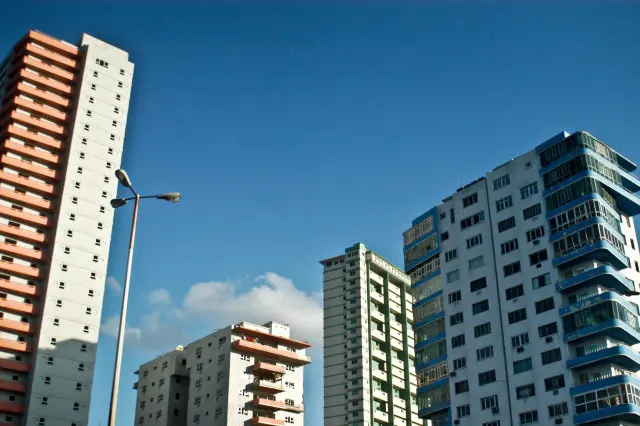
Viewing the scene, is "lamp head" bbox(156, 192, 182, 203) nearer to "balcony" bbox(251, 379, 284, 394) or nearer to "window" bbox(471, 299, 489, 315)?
"window" bbox(471, 299, 489, 315)

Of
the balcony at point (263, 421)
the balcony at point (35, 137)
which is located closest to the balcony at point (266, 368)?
the balcony at point (263, 421)

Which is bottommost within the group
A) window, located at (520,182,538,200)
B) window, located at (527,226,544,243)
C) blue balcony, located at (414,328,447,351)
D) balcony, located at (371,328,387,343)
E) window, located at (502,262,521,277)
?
blue balcony, located at (414,328,447,351)

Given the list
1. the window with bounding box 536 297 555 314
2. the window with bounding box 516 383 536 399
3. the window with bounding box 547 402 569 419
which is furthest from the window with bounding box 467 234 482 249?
the window with bounding box 547 402 569 419

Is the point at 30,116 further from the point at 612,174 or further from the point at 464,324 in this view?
the point at 612,174

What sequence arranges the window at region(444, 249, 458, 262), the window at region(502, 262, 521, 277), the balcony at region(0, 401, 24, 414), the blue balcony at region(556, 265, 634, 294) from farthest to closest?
1. the window at region(444, 249, 458, 262)
2. the balcony at region(0, 401, 24, 414)
3. the window at region(502, 262, 521, 277)
4. the blue balcony at region(556, 265, 634, 294)

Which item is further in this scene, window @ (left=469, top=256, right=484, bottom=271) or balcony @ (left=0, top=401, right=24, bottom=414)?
balcony @ (left=0, top=401, right=24, bottom=414)

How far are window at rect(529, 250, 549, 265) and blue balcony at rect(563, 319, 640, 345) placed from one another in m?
8.50

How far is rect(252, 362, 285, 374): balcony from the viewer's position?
111m

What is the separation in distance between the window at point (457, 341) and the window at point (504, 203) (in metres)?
14.2

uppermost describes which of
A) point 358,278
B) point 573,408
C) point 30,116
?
→ point 30,116

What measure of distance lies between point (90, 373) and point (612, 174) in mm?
64090

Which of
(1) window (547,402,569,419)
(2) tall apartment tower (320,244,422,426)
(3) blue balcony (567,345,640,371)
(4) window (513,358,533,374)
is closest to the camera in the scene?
(3) blue balcony (567,345,640,371)

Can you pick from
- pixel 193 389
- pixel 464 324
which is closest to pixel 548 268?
pixel 464 324

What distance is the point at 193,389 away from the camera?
115m
